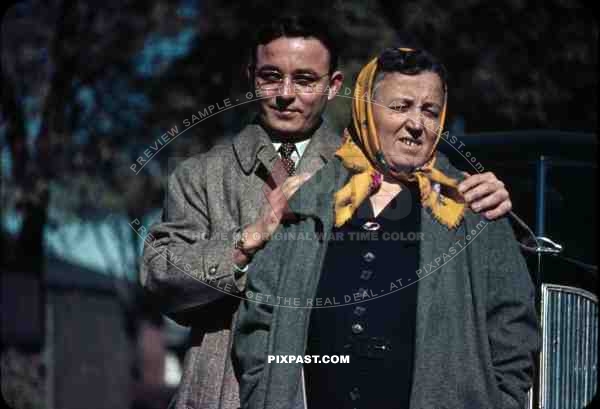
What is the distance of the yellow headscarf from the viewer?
3.41m

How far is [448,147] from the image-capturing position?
14.0 ft

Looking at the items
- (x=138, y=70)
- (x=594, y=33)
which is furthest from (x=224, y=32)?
(x=594, y=33)

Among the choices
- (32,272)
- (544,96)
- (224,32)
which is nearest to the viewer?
(544,96)

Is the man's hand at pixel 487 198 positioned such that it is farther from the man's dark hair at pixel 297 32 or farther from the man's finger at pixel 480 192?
the man's dark hair at pixel 297 32

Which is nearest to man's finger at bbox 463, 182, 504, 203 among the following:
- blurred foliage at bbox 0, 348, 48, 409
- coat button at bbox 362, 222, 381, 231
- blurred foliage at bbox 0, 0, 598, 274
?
coat button at bbox 362, 222, 381, 231

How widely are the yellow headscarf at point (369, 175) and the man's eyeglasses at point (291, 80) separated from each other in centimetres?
17

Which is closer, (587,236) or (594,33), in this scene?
(587,236)

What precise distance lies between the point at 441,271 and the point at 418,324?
195 mm

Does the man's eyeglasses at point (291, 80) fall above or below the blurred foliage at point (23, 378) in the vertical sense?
above

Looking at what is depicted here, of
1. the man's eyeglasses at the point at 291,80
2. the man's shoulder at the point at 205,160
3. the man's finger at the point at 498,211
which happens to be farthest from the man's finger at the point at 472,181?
the man's shoulder at the point at 205,160

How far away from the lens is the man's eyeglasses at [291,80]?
357 cm

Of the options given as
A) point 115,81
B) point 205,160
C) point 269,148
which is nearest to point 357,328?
point 269,148

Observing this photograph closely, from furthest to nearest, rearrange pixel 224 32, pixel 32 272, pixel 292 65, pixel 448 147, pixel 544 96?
pixel 32 272 < pixel 224 32 < pixel 544 96 < pixel 448 147 < pixel 292 65

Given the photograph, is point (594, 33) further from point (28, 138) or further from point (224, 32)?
point (28, 138)
